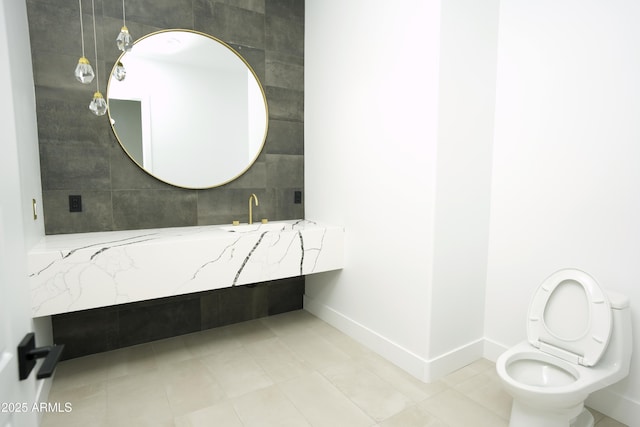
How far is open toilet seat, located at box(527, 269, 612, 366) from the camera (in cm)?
170

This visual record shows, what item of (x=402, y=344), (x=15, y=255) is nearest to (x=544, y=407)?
(x=402, y=344)

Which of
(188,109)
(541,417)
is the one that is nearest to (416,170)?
(541,417)

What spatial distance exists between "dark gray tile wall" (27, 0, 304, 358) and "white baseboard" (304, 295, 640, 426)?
96 cm

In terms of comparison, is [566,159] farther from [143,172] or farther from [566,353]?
[143,172]

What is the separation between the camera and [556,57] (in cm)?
204

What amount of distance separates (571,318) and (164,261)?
222 centimetres

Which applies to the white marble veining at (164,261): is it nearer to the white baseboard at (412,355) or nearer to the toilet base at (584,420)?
the white baseboard at (412,355)

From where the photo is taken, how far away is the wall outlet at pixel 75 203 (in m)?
2.39

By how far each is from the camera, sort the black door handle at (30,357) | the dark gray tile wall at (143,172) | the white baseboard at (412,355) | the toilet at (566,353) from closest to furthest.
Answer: the black door handle at (30,357), the toilet at (566,353), the white baseboard at (412,355), the dark gray tile wall at (143,172)

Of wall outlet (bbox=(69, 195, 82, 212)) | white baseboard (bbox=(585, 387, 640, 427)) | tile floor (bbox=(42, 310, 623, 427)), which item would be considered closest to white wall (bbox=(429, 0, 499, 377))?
tile floor (bbox=(42, 310, 623, 427))

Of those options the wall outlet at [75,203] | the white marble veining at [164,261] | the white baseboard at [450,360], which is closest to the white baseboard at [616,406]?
the white baseboard at [450,360]

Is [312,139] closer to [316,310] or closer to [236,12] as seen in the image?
[236,12]

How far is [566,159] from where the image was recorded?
202 centimetres

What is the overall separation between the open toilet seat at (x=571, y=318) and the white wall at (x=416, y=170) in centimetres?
49
